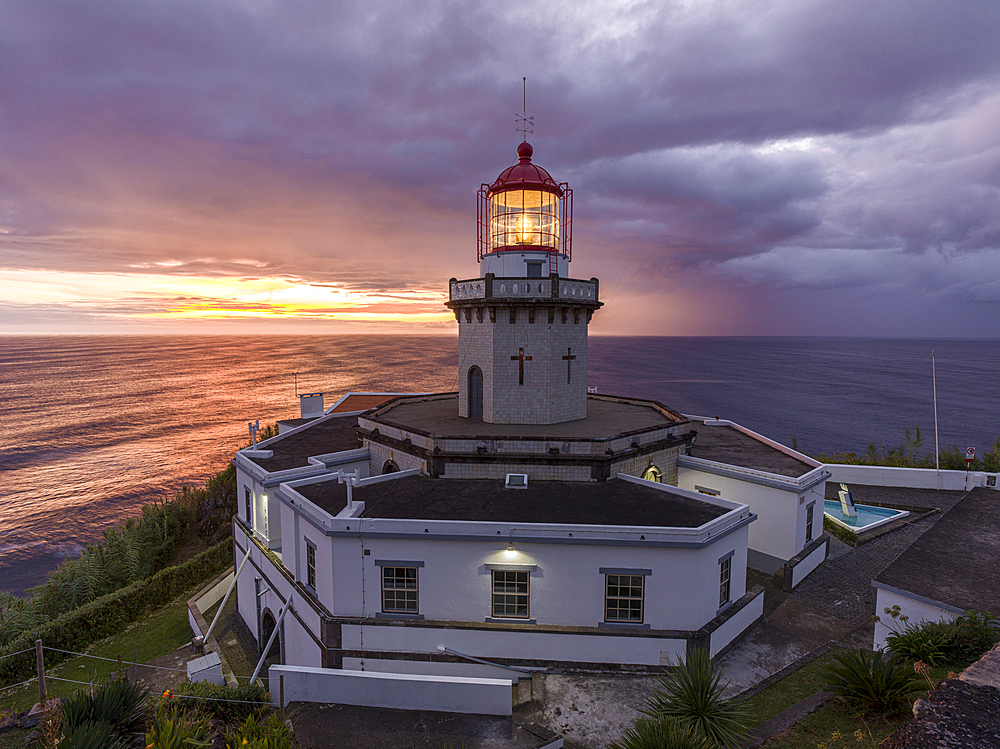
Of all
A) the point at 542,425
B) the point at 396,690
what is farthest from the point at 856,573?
the point at 396,690

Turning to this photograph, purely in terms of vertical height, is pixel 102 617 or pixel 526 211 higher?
pixel 526 211

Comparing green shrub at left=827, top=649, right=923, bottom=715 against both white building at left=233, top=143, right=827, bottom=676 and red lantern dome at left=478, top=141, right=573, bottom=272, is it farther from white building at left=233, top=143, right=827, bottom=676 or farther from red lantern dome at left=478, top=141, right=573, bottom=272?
red lantern dome at left=478, top=141, right=573, bottom=272

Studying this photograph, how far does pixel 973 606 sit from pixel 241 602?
24.6m

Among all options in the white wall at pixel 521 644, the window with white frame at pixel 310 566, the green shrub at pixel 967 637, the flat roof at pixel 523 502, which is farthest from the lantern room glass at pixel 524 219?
the green shrub at pixel 967 637

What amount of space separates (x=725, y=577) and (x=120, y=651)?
24.8m

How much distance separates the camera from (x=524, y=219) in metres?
21.1

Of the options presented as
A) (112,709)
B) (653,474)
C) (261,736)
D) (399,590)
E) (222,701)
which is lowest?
(222,701)

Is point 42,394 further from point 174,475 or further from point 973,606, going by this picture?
point 973,606

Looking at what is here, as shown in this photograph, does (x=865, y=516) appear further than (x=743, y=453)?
Yes

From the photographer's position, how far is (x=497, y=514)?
14516mm

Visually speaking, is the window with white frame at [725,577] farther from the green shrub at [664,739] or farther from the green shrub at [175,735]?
the green shrub at [175,735]

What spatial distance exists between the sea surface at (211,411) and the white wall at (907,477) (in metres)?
44.4

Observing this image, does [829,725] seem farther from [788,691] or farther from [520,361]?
[520,361]

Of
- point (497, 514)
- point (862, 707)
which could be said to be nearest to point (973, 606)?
point (862, 707)
